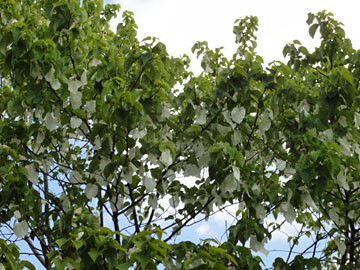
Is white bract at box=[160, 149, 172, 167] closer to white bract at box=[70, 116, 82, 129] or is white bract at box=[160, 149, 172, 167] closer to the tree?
the tree

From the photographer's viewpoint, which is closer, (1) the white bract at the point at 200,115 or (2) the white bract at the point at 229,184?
(2) the white bract at the point at 229,184

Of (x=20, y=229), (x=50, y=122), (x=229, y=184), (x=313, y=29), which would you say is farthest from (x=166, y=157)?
(x=313, y=29)

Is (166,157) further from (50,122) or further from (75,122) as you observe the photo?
(50,122)

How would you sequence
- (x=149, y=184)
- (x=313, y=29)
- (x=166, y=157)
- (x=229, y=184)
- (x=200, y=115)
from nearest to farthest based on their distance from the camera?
(x=229, y=184) < (x=166, y=157) < (x=149, y=184) < (x=200, y=115) < (x=313, y=29)

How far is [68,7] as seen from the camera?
4094 millimetres

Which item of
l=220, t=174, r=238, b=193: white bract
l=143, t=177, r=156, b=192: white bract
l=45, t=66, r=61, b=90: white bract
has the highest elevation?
l=45, t=66, r=61, b=90: white bract

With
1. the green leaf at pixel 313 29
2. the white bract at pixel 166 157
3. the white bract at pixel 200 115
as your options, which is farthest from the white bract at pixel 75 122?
the green leaf at pixel 313 29

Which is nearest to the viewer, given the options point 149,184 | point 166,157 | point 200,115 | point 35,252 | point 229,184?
point 229,184

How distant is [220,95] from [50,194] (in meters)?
2.22

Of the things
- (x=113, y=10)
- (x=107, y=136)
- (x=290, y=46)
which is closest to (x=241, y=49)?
(x=290, y=46)

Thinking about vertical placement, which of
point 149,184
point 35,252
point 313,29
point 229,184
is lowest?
point 229,184

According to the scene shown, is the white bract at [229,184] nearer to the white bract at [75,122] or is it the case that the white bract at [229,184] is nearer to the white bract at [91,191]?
the white bract at [91,191]

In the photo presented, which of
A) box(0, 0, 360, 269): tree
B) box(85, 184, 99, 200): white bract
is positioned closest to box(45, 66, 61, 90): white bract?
box(0, 0, 360, 269): tree

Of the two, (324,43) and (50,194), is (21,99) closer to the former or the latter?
(50,194)
